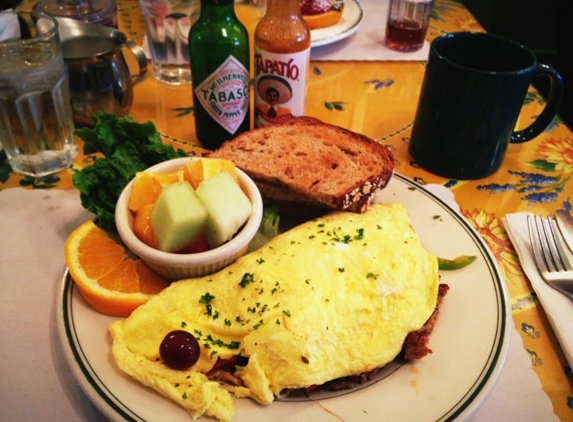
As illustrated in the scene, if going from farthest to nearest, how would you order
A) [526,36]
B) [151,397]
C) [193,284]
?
[526,36] → [193,284] → [151,397]

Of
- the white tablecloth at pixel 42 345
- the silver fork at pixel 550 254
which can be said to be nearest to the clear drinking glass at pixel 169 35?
the white tablecloth at pixel 42 345

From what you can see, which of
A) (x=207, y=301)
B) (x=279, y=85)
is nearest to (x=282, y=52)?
(x=279, y=85)

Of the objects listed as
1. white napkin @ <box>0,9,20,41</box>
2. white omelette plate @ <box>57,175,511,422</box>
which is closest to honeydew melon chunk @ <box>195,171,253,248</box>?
white omelette plate @ <box>57,175,511,422</box>

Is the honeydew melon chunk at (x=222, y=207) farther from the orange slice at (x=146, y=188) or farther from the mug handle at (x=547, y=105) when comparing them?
the mug handle at (x=547, y=105)

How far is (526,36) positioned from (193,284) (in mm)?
4636

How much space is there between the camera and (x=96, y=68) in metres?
1.82


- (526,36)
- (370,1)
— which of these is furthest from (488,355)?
(526,36)

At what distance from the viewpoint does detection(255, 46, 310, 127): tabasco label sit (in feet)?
5.58

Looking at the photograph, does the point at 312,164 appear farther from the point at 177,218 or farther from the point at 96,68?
the point at 96,68

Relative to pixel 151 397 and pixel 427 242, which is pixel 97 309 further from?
pixel 427 242

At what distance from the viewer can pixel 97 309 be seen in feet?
3.90

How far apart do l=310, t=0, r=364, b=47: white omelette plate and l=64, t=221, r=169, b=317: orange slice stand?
4.70 ft

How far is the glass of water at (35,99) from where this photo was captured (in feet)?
5.36

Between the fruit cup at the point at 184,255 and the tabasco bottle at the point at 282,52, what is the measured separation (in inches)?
21.7
